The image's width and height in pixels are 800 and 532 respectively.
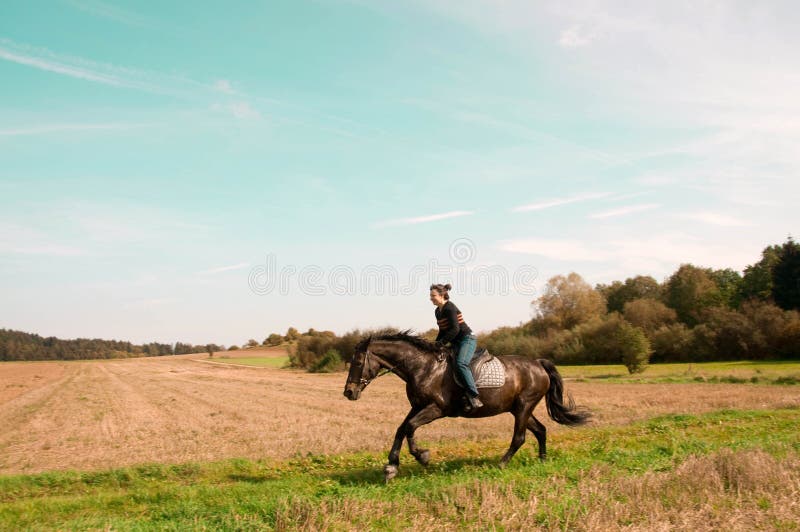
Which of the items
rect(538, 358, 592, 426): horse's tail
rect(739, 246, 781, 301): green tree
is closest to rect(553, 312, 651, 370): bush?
rect(739, 246, 781, 301): green tree

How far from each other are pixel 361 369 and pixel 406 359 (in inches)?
30.6

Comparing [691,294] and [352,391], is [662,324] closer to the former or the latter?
[691,294]

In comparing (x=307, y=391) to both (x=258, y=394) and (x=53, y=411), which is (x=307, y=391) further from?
(x=53, y=411)

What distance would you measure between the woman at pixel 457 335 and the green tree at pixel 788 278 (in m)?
61.5

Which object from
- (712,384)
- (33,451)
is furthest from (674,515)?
(712,384)

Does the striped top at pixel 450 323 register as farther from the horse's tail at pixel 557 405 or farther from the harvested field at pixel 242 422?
the harvested field at pixel 242 422

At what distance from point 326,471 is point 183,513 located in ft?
11.7

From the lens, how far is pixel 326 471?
1028 centimetres

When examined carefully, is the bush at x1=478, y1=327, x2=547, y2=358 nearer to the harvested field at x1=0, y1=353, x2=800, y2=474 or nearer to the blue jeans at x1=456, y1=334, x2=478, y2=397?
the harvested field at x1=0, y1=353, x2=800, y2=474

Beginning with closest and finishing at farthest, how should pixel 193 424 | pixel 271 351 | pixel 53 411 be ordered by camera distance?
1. pixel 193 424
2. pixel 53 411
3. pixel 271 351

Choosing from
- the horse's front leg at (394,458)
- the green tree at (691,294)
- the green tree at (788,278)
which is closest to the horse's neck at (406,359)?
the horse's front leg at (394,458)

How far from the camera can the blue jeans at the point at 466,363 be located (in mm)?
9180

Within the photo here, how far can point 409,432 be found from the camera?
29.3 ft

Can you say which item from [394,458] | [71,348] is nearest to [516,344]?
[394,458]
